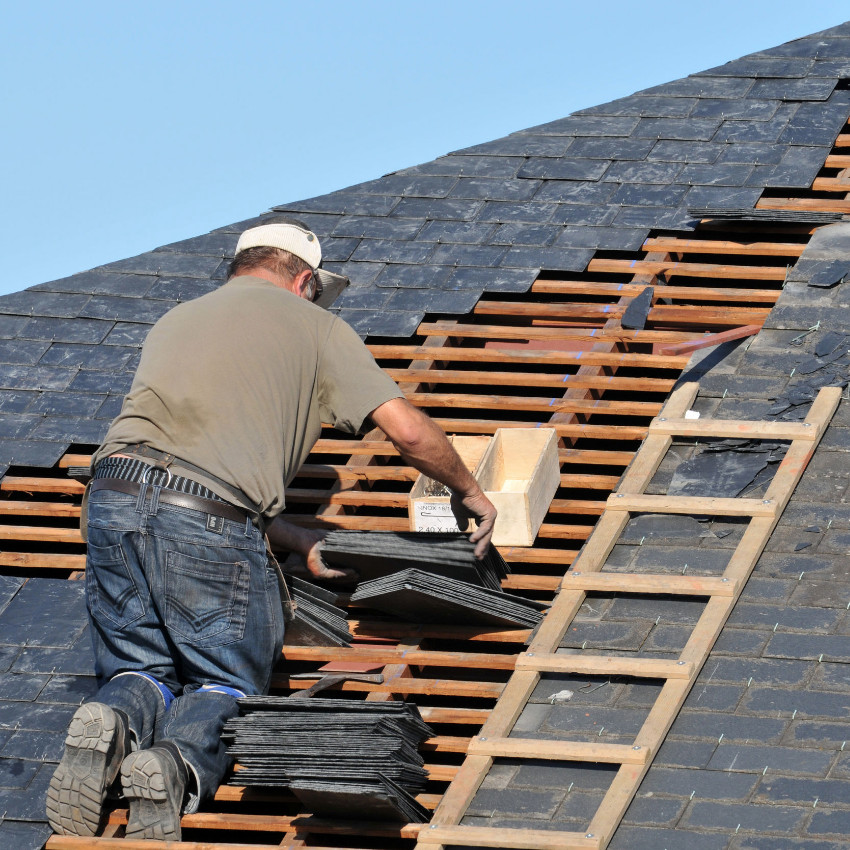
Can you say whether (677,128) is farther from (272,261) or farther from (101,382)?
(272,261)

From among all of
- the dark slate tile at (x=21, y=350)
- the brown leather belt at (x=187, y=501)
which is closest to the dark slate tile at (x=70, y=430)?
the dark slate tile at (x=21, y=350)

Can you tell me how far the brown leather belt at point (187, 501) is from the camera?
485 centimetres

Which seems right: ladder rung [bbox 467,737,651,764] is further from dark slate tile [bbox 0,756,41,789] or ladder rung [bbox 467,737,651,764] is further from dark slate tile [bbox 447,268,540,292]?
dark slate tile [bbox 447,268,540,292]

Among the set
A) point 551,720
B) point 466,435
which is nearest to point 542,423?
point 466,435

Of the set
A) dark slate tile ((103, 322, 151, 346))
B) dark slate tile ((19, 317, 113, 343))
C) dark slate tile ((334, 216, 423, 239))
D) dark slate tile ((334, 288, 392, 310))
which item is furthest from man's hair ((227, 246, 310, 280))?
dark slate tile ((334, 216, 423, 239))

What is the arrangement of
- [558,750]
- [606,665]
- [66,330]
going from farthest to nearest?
[66,330] → [606,665] → [558,750]

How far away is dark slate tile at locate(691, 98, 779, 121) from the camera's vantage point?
823 cm

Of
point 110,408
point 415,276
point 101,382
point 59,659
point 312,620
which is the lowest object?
point 59,659

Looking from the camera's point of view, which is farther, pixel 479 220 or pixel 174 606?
pixel 479 220

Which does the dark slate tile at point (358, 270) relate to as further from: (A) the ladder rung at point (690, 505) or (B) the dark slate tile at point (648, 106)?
(A) the ladder rung at point (690, 505)

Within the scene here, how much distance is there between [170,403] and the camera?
16.3ft

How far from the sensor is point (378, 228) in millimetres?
7684

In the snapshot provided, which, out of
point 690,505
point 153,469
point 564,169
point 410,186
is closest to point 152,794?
point 153,469

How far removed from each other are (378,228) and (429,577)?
301cm
